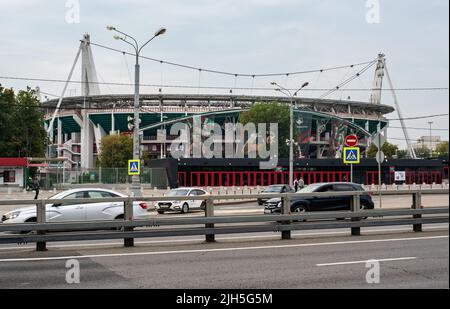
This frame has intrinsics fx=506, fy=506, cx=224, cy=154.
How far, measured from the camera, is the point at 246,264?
970 cm

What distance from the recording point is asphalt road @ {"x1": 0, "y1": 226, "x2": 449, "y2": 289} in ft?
26.2

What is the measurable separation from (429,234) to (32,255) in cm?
1022

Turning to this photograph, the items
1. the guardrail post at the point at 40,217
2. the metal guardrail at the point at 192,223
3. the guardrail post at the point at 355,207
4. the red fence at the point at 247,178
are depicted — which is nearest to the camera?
the metal guardrail at the point at 192,223

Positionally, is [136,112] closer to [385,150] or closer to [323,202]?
[323,202]

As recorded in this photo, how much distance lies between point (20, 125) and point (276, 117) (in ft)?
116

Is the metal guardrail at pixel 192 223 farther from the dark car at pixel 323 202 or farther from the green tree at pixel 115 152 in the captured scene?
the green tree at pixel 115 152

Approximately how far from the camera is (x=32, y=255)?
11.3 meters

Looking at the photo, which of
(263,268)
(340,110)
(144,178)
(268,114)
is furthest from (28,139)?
(340,110)

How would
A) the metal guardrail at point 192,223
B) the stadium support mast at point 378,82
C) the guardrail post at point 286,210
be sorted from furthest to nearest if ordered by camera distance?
1. the stadium support mast at point 378,82
2. the guardrail post at point 286,210
3. the metal guardrail at point 192,223

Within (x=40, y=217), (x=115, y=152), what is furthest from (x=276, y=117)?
(x=40, y=217)

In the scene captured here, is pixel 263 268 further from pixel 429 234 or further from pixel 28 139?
pixel 28 139

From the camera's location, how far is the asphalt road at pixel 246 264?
798cm

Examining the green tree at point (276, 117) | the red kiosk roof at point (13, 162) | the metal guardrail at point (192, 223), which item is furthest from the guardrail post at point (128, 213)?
the green tree at point (276, 117)

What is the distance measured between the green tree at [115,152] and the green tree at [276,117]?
66.2ft
